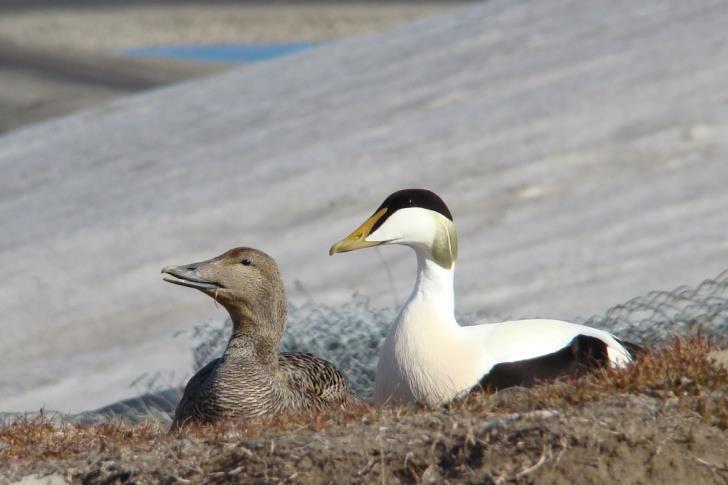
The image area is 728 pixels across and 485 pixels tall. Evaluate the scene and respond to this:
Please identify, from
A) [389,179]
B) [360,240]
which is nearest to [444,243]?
[360,240]

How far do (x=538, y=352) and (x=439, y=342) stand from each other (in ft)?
1.26

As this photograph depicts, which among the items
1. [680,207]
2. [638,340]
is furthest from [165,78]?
[638,340]

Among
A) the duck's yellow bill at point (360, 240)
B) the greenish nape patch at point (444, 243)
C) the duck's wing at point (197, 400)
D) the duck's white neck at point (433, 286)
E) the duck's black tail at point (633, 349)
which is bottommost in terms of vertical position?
the duck's black tail at point (633, 349)

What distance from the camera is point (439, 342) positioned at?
205 inches

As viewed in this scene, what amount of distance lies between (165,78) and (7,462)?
19542 mm

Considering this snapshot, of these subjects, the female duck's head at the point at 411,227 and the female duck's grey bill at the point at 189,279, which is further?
the female duck's grey bill at the point at 189,279

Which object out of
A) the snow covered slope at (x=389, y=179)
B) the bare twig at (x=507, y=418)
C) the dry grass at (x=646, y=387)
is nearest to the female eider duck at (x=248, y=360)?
the dry grass at (x=646, y=387)

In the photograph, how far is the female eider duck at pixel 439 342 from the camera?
516 cm

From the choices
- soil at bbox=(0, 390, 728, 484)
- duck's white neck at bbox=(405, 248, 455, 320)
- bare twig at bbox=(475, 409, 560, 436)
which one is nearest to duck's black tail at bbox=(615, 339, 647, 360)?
duck's white neck at bbox=(405, 248, 455, 320)

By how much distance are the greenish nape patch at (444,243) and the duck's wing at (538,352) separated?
30cm

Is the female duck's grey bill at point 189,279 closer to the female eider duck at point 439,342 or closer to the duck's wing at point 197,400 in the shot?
the duck's wing at point 197,400

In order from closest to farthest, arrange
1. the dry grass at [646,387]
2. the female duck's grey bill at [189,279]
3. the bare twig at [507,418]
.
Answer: the bare twig at [507,418] < the dry grass at [646,387] < the female duck's grey bill at [189,279]

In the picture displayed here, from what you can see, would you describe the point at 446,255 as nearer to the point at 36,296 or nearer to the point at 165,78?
the point at 36,296

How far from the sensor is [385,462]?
4.15 m
